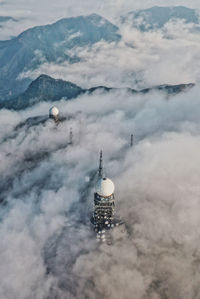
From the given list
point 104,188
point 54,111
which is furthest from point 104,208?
point 54,111

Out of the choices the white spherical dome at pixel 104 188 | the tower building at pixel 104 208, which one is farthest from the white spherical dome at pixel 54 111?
the white spherical dome at pixel 104 188

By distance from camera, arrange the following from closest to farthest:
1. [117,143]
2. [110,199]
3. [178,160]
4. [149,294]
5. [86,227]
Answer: [149,294] < [110,199] < [86,227] < [178,160] < [117,143]

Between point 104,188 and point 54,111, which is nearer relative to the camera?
point 104,188

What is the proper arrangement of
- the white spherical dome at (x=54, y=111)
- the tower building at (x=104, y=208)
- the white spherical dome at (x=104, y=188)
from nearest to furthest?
the white spherical dome at (x=104, y=188), the tower building at (x=104, y=208), the white spherical dome at (x=54, y=111)

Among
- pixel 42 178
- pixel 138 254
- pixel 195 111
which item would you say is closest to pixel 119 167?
pixel 42 178

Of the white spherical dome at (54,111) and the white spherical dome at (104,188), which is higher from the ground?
the white spherical dome at (104,188)

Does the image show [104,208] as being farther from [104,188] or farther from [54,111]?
[54,111]

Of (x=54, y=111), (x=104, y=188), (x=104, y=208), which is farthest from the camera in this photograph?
(x=54, y=111)

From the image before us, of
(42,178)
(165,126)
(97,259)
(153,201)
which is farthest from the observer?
(165,126)

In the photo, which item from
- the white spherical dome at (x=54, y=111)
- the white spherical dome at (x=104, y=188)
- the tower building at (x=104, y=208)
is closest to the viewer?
the white spherical dome at (x=104, y=188)

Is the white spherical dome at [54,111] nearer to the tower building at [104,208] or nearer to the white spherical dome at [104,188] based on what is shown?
the tower building at [104,208]

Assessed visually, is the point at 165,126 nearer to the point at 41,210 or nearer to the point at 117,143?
the point at 117,143
